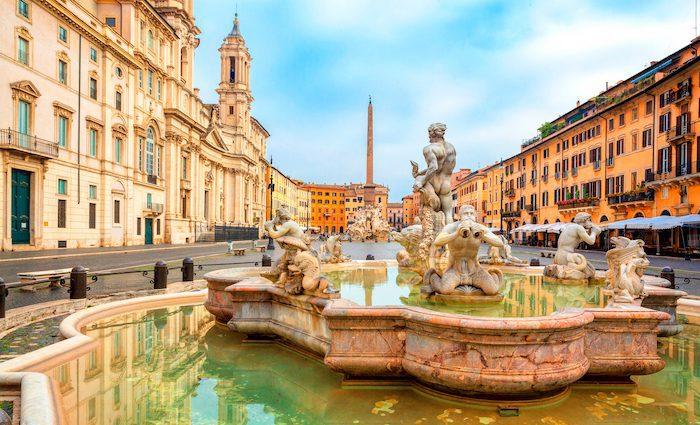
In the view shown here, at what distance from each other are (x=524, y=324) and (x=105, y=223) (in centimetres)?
3190

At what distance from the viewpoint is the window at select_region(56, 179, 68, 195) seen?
85.2 feet

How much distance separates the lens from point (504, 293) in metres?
6.18

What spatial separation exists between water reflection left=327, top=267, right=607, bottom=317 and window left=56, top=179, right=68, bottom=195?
24465 mm

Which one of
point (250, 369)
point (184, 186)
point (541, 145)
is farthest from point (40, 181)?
point (541, 145)

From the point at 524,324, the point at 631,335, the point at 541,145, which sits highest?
→ the point at 541,145

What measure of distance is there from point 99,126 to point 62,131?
3.54m

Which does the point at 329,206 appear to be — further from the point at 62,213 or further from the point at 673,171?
the point at 673,171

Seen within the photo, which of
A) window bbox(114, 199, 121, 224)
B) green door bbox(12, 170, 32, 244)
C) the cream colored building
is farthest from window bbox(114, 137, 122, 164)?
green door bbox(12, 170, 32, 244)

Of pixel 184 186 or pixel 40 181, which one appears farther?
pixel 184 186

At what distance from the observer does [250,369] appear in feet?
16.6

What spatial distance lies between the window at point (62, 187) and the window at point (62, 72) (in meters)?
6.04

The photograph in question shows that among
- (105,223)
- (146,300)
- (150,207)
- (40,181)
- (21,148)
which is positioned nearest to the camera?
(146,300)

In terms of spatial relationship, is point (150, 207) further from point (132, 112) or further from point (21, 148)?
point (21, 148)

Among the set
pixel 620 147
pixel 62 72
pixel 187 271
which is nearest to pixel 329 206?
pixel 620 147
